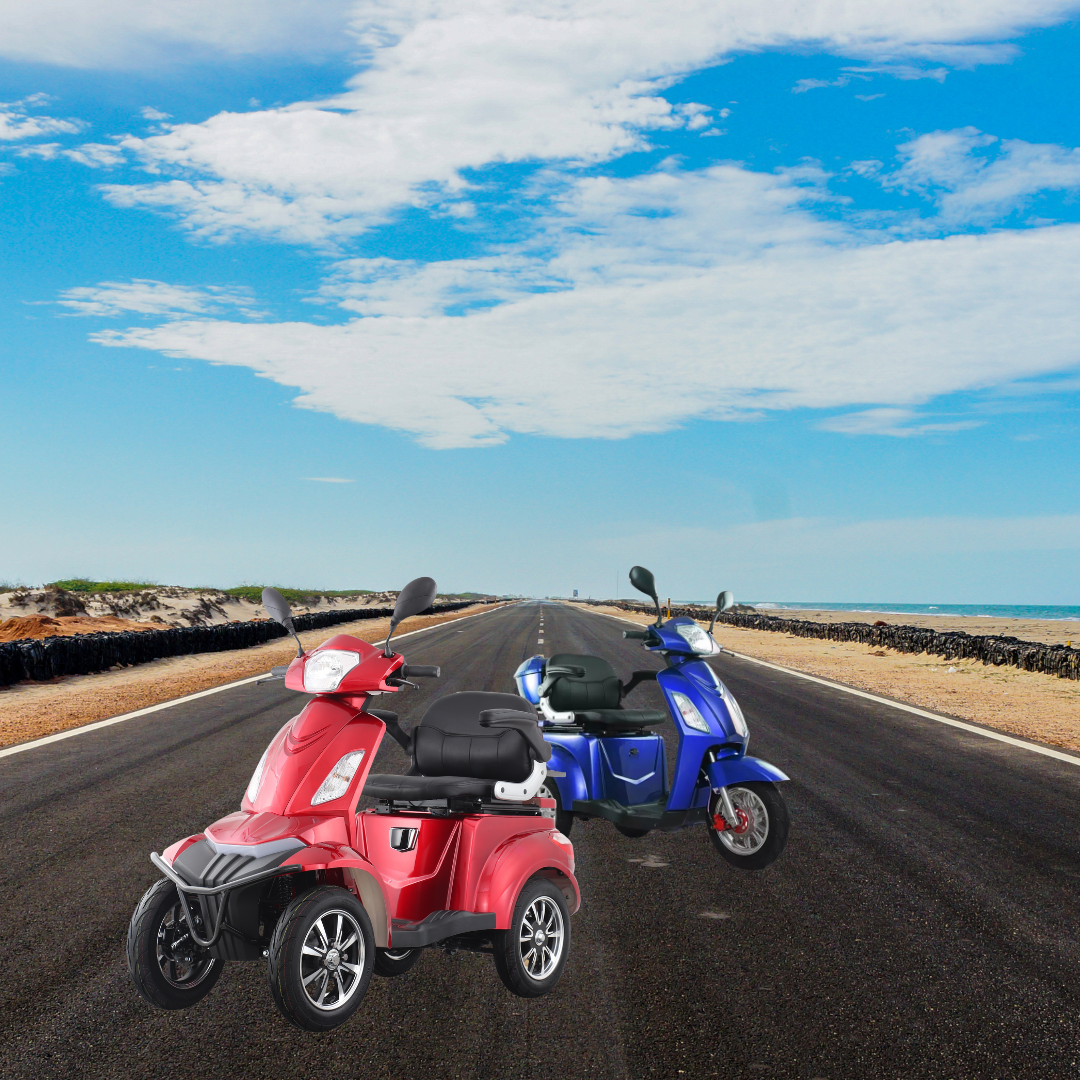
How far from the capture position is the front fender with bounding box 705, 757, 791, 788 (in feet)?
18.4

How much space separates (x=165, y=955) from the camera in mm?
3529

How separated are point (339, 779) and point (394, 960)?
88 cm

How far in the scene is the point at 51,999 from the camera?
384 cm

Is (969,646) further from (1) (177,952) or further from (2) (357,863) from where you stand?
(1) (177,952)

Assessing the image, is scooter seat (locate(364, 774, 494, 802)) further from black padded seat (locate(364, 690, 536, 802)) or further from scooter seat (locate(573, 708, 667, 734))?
scooter seat (locate(573, 708, 667, 734))

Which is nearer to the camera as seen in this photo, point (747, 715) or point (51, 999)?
point (51, 999)

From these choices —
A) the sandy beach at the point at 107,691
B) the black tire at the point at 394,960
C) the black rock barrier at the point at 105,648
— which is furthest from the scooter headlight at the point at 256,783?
the black rock barrier at the point at 105,648

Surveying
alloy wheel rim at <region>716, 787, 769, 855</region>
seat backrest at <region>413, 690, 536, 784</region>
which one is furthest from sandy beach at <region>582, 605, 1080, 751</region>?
seat backrest at <region>413, 690, 536, 784</region>

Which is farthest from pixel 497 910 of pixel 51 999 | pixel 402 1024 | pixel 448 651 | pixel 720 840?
pixel 448 651

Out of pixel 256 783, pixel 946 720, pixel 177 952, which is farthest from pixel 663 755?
pixel 946 720

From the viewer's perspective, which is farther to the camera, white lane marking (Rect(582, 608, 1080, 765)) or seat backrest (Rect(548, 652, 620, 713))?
white lane marking (Rect(582, 608, 1080, 765))

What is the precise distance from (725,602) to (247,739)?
601cm

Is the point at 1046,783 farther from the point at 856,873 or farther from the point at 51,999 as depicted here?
the point at 51,999

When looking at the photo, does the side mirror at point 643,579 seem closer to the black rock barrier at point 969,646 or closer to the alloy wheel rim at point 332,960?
the alloy wheel rim at point 332,960
